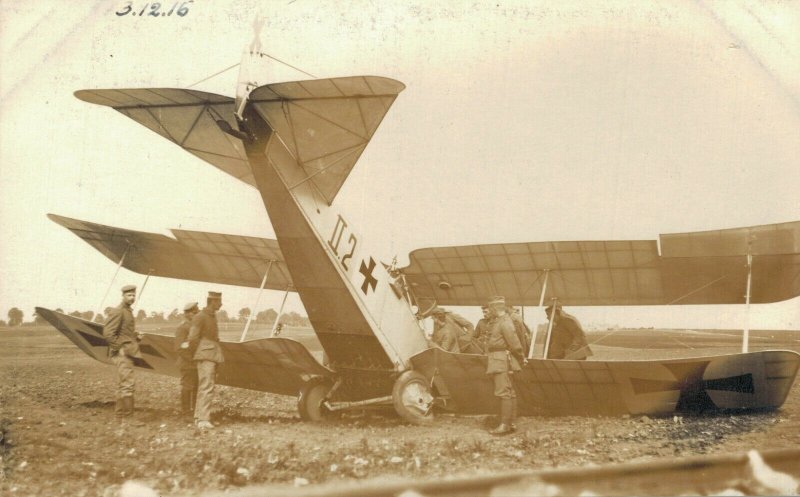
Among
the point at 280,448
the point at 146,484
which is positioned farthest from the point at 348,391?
the point at 146,484

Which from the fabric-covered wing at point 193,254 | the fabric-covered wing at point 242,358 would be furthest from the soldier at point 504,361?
the fabric-covered wing at point 193,254

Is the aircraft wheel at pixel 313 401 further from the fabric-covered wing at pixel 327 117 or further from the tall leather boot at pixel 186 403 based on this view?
the fabric-covered wing at pixel 327 117

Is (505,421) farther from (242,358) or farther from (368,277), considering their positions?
(242,358)

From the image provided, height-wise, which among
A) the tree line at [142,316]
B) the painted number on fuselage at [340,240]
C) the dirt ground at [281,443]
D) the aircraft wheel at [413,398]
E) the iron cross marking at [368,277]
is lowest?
the dirt ground at [281,443]

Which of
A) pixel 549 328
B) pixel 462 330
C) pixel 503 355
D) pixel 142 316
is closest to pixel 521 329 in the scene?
pixel 549 328

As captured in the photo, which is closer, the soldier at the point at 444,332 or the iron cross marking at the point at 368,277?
the iron cross marking at the point at 368,277
